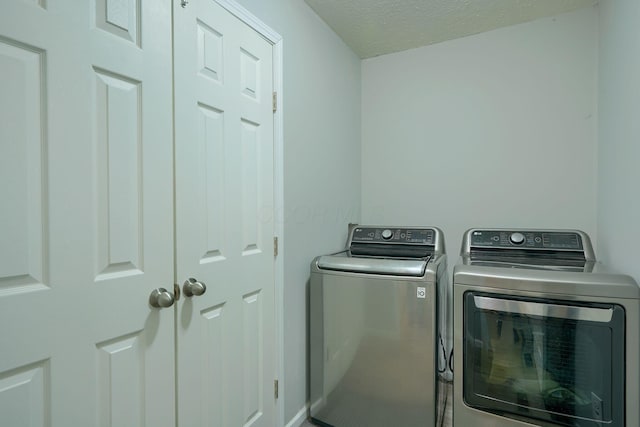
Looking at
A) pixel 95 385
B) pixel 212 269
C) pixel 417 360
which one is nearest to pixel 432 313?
pixel 417 360

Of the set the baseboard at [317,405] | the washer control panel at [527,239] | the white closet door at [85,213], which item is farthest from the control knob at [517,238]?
the white closet door at [85,213]

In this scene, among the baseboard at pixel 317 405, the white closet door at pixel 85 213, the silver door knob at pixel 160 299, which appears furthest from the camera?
the baseboard at pixel 317 405

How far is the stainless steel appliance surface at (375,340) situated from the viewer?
1.58m

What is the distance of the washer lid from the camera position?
62.9 inches

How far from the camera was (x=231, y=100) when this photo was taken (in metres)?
1.38

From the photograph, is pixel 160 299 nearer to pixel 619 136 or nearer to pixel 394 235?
pixel 394 235

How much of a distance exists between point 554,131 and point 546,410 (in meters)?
1.65

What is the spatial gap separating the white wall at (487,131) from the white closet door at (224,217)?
1.27 meters

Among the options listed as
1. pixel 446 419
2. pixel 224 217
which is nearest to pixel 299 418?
pixel 446 419

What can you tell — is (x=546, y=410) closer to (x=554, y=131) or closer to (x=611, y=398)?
(x=611, y=398)

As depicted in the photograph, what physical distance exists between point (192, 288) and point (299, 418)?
118 centimetres

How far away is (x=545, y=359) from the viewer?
1318mm

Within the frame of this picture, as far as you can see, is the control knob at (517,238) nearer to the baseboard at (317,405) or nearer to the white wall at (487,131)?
the white wall at (487,131)

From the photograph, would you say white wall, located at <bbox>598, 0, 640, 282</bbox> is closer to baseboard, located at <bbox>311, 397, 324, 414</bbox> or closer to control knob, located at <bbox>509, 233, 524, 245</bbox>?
control knob, located at <bbox>509, 233, 524, 245</bbox>
